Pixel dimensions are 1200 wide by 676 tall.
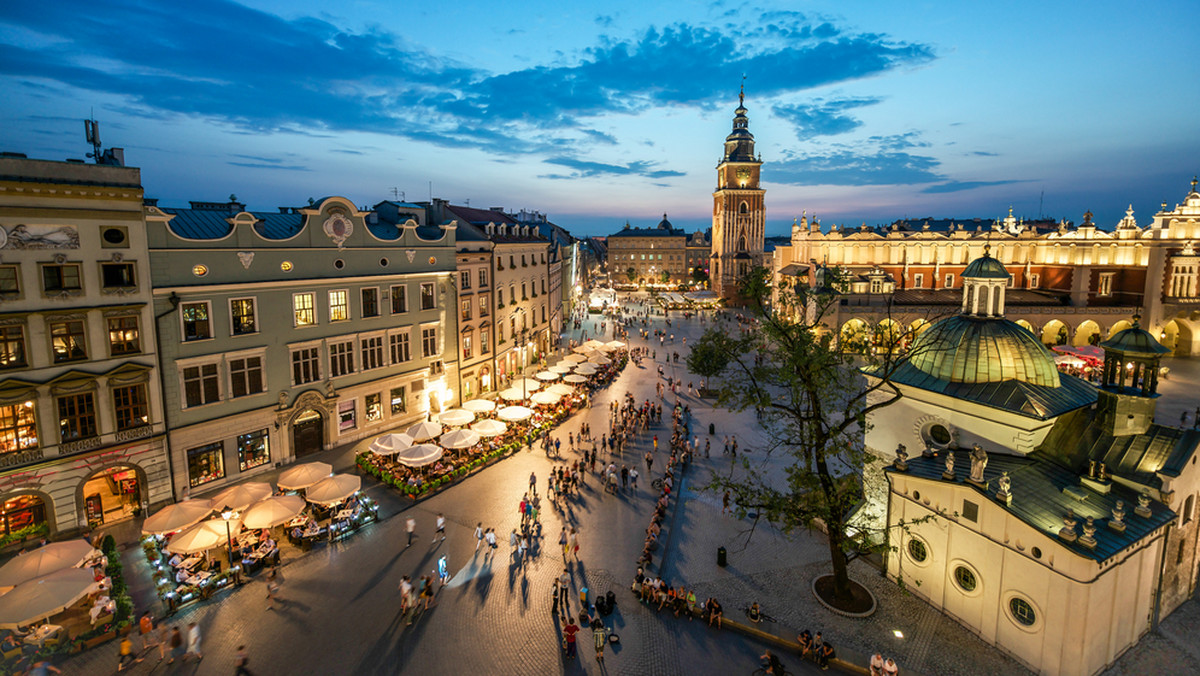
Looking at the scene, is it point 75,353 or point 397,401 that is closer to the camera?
point 75,353

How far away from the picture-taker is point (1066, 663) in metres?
15.6

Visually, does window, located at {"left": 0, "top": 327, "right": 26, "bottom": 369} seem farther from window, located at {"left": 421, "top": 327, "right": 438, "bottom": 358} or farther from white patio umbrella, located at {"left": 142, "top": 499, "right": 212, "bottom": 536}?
window, located at {"left": 421, "top": 327, "right": 438, "bottom": 358}

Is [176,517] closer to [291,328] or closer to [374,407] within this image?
[291,328]

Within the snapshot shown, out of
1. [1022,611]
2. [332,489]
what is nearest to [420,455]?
[332,489]

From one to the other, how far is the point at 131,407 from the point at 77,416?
1755 millimetres

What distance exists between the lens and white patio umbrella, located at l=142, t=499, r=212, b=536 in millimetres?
20562

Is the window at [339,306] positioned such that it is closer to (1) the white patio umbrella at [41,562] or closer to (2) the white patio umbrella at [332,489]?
(2) the white patio umbrella at [332,489]

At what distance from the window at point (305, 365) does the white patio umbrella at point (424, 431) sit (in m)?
6.26

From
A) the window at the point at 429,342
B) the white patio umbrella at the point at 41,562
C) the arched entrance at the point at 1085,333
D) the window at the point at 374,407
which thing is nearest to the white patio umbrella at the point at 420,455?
Answer: the window at the point at 374,407

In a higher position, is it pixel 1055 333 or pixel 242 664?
pixel 1055 333

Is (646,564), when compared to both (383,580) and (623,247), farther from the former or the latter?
(623,247)

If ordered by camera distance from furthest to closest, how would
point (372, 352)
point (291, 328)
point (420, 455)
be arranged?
1. point (372, 352)
2. point (291, 328)
3. point (420, 455)

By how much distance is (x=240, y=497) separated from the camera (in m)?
22.5

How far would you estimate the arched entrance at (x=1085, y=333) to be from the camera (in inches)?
2414
